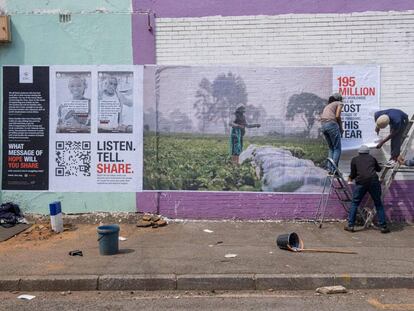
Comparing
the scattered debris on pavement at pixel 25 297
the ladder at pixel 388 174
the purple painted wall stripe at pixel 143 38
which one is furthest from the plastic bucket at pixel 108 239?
the ladder at pixel 388 174

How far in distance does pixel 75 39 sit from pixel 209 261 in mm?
5392

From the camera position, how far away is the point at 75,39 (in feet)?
33.8

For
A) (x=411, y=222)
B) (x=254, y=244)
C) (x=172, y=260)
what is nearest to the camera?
(x=172, y=260)

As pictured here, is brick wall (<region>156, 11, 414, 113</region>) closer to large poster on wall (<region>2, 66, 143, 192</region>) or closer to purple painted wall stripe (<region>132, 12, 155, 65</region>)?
purple painted wall stripe (<region>132, 12, 155, 65</region>)

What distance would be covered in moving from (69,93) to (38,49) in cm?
106

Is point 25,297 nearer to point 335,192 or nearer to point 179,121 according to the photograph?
point 179,121

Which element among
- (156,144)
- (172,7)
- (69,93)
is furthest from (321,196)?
(69,93)

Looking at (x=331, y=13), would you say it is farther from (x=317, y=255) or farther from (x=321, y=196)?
(x=317, y=255)

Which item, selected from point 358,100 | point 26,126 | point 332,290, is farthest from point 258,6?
point 332,290

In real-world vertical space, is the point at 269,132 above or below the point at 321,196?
above

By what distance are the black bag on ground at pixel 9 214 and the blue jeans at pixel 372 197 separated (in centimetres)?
639

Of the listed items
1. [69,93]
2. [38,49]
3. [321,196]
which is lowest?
[321,196]

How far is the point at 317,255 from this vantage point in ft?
25.9

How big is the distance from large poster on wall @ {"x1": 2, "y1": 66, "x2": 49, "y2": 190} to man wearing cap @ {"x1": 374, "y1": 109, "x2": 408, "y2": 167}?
21.1 feet
